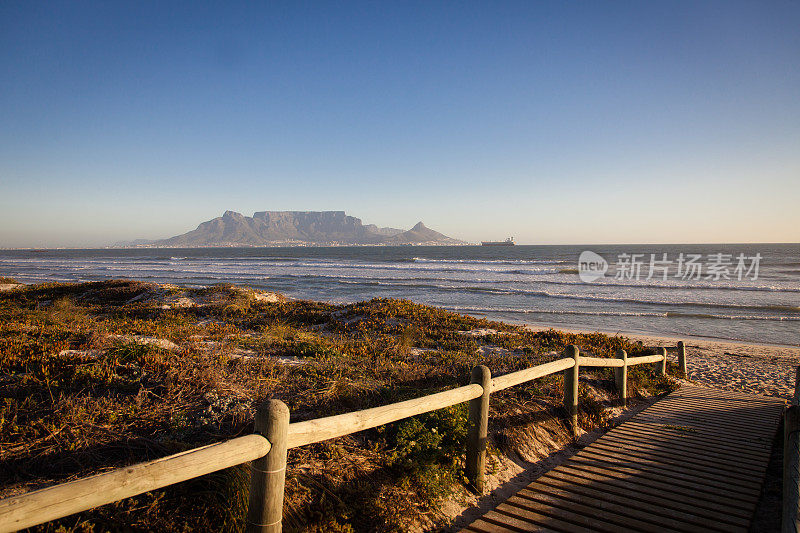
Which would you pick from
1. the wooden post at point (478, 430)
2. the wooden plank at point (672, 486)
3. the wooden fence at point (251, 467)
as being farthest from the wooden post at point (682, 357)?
the wooden fence at point (251, 467)

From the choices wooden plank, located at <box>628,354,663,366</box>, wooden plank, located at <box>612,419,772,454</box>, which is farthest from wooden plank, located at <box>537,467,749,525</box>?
wooden plank, located at <box>628,354,663,366</box>

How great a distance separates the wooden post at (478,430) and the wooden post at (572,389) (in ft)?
7.43

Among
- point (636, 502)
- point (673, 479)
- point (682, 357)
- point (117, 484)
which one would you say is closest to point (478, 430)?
point (636, 502)

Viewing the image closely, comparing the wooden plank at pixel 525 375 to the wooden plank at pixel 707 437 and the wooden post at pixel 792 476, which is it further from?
the wooden post at pixel 792 476

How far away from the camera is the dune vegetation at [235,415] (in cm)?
331

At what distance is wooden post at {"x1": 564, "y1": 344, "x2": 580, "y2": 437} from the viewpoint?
6223mm

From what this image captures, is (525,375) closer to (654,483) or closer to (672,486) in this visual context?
(654,483)

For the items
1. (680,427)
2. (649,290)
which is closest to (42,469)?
(680,427)

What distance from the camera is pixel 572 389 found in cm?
630

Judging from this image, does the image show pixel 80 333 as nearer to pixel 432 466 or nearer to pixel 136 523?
pixel 136 523

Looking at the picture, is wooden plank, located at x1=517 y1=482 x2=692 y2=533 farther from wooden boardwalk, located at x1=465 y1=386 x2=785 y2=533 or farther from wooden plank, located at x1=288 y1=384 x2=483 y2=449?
wooden plank, located at x1=288 y1=384 x2=483 y2=449

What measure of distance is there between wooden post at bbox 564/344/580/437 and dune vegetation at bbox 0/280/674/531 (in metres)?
0.23

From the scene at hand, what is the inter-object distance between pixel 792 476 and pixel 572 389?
3.34m

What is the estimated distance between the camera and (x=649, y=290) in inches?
1195
